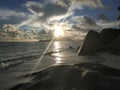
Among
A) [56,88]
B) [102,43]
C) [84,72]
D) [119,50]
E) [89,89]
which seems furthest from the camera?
[102,43]

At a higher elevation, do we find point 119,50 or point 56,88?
point 56,88

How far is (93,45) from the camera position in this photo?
40.1m

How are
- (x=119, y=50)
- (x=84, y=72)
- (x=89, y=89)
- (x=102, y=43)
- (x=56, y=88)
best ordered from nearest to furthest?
(x=89, y=89), (x=56, y=88), (x=84, y=72), (x=119, y=50), (x=102, y=43)

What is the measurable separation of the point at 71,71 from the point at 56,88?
1.46m

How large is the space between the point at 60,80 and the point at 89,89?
168 centimetres

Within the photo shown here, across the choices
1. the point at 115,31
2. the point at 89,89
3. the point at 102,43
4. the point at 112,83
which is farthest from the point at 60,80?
the point at 115,31

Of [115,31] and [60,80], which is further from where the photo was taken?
[115,31]

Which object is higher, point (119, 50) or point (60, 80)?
point (60, 80)

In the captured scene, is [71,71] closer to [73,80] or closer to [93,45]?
[73,80]

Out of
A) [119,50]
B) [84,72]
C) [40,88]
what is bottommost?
[119,50]

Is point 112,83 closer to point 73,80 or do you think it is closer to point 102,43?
Answer: point 73,80

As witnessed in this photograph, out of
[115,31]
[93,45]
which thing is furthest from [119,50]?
[115,31]

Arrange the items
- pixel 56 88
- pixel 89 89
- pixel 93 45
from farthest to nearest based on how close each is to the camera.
A: 1. pixel 93 45
2. pixel 56 88
3. pixel 89 89

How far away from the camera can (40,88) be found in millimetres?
8508
